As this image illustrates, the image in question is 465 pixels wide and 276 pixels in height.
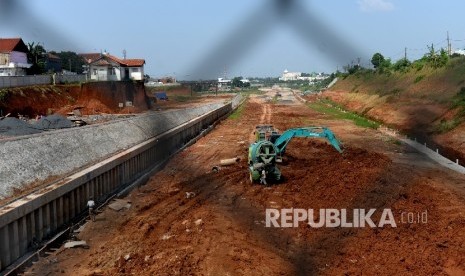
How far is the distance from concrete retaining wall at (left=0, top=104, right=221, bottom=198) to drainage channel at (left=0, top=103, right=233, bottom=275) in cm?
93

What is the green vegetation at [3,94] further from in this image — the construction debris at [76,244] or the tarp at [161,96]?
the tarp at [161,96]

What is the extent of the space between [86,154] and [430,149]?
2352 cm

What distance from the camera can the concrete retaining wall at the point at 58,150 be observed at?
49.6ft

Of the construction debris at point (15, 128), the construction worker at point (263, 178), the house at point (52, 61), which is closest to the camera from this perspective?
the house at point (52, 61)

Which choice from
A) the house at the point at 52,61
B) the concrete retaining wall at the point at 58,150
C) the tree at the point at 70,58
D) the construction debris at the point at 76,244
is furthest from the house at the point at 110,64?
the construction debris at the point at 76,244

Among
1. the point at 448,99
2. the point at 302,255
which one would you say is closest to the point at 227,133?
the point at 448,99

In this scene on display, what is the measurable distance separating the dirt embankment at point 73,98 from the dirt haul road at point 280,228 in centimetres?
1884

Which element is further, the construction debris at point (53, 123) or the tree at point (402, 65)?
the tree at point (402, 65)

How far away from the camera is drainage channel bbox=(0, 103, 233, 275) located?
12141 mm

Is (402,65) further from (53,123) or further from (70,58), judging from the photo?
(70,58)

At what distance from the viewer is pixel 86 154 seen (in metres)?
19.8

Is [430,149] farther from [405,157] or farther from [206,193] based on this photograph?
[206,193]

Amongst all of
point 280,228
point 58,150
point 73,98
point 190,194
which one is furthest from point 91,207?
point 73,98

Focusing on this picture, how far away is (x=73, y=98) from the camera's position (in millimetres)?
48312
